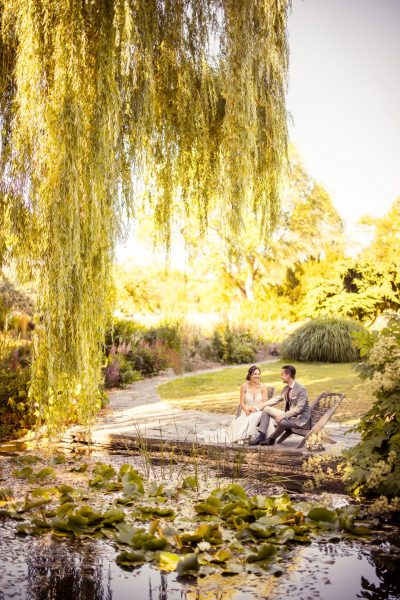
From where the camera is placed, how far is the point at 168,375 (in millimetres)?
16781

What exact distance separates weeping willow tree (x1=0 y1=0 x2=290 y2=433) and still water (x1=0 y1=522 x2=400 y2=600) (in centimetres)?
130

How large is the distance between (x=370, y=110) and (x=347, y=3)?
10.5m

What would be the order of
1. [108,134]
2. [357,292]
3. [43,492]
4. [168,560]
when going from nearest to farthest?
[168,560]
[108,134]
[43,492]
[357,292]

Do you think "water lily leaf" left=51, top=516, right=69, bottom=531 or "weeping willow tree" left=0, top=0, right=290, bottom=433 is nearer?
"water lily leaf" left=51, top=516, right=69, bottom=531

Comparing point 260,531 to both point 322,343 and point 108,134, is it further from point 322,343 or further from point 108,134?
point 322,343

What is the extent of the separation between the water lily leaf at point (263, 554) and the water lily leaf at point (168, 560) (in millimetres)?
420

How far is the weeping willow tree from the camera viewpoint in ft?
15.3

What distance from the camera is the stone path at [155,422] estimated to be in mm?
8016

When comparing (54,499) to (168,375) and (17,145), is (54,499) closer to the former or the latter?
(17,145)

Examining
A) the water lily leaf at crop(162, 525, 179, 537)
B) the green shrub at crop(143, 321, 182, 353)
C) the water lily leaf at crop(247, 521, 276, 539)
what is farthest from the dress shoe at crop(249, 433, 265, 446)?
the green shrub at crop(143, 321, 182, 353)

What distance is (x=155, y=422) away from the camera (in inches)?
368

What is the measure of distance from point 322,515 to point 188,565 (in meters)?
1.29

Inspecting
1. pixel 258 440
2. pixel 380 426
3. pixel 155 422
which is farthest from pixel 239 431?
pixel 380 426

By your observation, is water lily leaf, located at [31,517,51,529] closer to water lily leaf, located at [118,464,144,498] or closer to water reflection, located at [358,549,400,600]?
water lily leaf, located at [118,464,144,498]
